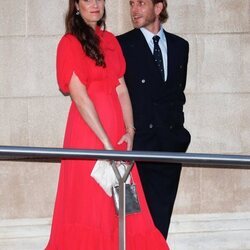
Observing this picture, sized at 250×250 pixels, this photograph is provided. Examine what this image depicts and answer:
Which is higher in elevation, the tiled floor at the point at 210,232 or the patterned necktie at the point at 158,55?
the patterned necktie at the point at 158,55

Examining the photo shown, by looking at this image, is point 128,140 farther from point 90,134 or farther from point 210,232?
point 210,232

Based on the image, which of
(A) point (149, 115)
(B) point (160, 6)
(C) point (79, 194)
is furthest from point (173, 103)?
(C) point (79, 194)

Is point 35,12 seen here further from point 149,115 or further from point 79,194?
point 79,194

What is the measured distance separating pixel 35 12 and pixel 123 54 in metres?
0.95

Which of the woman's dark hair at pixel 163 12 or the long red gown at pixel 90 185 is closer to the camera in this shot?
the long red gown at pixel 90 185

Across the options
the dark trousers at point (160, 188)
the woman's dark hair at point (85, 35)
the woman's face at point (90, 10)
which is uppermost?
the woman's face at point (90, 10)

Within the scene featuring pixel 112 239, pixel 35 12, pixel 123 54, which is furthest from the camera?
pixel 35 12

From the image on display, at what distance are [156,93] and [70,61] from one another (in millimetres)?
915

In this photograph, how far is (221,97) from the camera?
7738mm

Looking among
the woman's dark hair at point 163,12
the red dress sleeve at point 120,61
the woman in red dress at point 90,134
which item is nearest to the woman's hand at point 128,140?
the woman in red dress at point 90,134

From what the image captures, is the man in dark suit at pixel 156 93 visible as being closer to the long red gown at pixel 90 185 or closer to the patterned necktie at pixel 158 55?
the patterned necktie at pixel 158 55

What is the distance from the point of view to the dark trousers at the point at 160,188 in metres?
6.98

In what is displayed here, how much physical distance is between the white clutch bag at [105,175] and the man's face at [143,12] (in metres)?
1.20

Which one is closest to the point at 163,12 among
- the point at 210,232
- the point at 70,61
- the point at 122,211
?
the point at 70,61
